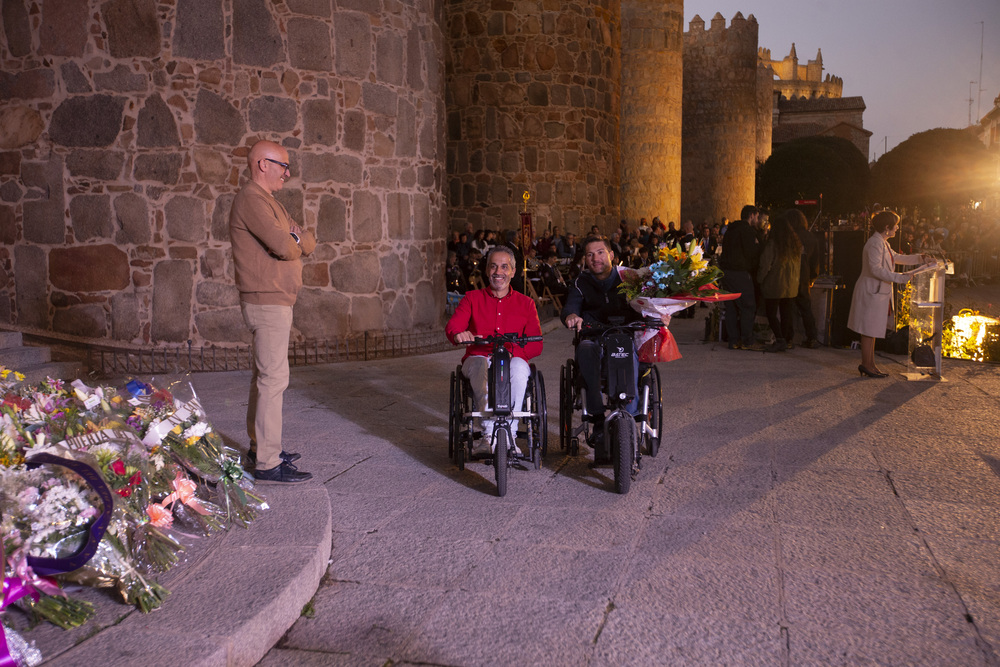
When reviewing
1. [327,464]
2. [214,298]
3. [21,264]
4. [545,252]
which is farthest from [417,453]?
[545,252]

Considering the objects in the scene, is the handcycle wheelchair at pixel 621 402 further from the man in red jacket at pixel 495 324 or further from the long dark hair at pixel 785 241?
the long dark hair at pixel 785 241

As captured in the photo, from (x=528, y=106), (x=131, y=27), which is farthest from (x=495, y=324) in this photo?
(x=528, y=106)

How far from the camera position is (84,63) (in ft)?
27.4

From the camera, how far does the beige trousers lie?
4.37 metres

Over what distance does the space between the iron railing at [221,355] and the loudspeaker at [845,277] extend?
17.0 feet

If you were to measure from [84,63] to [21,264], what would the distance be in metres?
2.14

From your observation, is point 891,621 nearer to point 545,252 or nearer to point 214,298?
point 214,298

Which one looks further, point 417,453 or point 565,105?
point 565,105

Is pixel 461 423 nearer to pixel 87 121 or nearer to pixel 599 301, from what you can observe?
pixel 599 301

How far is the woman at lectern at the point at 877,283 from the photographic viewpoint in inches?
314

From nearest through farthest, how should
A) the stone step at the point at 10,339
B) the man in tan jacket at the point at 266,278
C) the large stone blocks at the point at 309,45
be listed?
the man in tan jacket at the point at 266,278 < the stone step at the point at 10,339 < the large stone blocks at the point at 309,45

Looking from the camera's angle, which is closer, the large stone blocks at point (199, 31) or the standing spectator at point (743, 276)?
the large stone blocks at point (199, 31)

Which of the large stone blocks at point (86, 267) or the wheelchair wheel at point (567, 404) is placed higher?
the large stone blocks at point (86, 267)

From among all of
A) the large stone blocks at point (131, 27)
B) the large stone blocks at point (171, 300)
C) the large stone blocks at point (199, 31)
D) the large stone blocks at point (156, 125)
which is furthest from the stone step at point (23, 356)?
the large stone blocks at point (199, 31)
